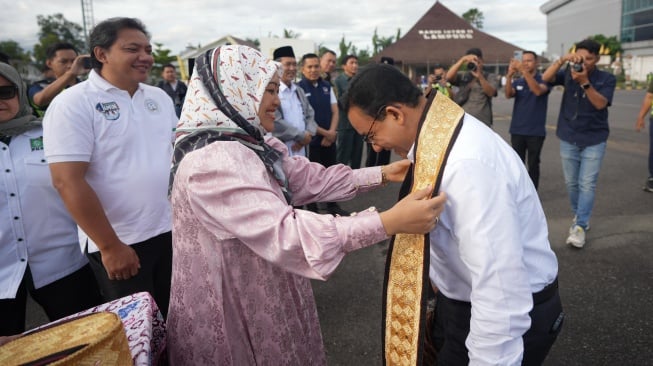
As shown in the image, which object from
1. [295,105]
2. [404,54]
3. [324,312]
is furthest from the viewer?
[404,54]

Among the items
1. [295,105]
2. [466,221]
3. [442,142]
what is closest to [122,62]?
[442,142]

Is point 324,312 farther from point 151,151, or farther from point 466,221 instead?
point 466,221

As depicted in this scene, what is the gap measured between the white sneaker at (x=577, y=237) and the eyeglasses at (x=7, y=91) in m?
4.47

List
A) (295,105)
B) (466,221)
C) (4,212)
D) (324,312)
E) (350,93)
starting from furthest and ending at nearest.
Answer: (295,105), (324,312), (4,212), (350,93), (466,221)

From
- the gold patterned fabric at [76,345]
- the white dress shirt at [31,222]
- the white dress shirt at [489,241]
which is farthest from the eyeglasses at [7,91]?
the white dress shirt at [489,241]

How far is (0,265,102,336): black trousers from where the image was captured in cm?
203

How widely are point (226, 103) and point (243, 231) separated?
48 centimetres

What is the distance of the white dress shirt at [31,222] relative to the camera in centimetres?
201

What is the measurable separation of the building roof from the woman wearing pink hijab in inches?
1211

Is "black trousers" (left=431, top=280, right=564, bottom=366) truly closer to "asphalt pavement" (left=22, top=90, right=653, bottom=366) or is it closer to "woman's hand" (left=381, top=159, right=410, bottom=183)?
"woman's hand" (left=381, top=159, right=410, bottom=183)

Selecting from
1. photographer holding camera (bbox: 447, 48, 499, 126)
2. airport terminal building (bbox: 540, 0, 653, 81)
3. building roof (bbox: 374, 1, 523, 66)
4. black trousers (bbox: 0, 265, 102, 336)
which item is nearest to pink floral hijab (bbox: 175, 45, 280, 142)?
black trousers (bbox: 0, 265, 102, 336)

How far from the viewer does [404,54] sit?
3170cm

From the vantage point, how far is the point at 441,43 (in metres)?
32.4

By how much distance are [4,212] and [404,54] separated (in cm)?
3209
